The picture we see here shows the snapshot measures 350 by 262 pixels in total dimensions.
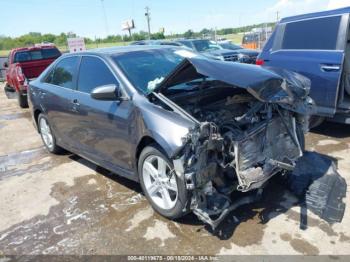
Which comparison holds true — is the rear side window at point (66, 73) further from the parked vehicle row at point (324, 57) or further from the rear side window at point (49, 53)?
the rear side window at point (49, 53)

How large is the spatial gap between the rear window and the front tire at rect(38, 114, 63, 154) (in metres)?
6.88

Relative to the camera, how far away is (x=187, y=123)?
3.06 m

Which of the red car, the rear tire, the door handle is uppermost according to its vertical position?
the door handle

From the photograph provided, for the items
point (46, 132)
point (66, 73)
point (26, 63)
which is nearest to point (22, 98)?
point (26, 63)

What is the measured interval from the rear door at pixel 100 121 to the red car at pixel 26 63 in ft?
23.6

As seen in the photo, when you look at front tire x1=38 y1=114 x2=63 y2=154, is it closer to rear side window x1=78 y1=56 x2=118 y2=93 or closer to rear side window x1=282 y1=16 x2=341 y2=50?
rear side window x1=78 y1=56 x2=118 y2=93

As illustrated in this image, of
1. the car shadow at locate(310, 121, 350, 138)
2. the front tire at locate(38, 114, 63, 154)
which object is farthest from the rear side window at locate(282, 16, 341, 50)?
the front tire at locate(38, 114, 63, 154)

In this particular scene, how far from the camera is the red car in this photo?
1091 cm

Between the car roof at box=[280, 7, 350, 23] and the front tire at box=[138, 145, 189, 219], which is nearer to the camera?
the front tire at box=[138, 145, 189, 219]

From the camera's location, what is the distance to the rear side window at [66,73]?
4734mm

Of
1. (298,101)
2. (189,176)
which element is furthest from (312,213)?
(189,176)

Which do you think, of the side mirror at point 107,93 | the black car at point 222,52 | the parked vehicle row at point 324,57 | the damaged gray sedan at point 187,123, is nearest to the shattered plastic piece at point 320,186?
the damaged gray sedan at point 187,123

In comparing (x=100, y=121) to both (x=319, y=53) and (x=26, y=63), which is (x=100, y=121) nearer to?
(x=319, y=53)

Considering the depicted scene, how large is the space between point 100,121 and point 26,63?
9.00 meters
